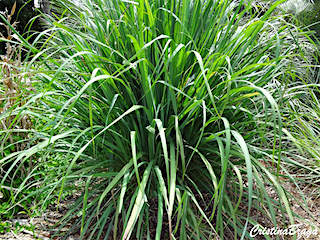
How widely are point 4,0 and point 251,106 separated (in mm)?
10897

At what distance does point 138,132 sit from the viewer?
142cm

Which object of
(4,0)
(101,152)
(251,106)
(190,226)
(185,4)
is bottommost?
(4,0)

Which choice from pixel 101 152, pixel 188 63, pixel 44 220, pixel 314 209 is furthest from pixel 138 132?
pixel 314 209

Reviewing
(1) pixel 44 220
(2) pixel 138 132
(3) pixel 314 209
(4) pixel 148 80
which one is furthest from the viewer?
(3) pixel 314 209

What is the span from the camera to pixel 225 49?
4.84 feet

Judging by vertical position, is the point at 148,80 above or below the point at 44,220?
above

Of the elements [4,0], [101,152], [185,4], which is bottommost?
[4,0]

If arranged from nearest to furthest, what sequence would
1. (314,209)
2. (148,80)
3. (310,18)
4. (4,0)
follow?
(148,80) < (314,209) < (310,18) < (4,0)

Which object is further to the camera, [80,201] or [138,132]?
[80,201]

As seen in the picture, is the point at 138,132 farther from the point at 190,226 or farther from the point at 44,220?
the point at 44,220

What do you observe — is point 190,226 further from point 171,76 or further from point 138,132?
point 171,76

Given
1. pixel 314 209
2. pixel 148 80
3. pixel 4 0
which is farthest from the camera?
pixel 4 0

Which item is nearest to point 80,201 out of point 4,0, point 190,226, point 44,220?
point 44,220

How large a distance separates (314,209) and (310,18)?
2.87 m
